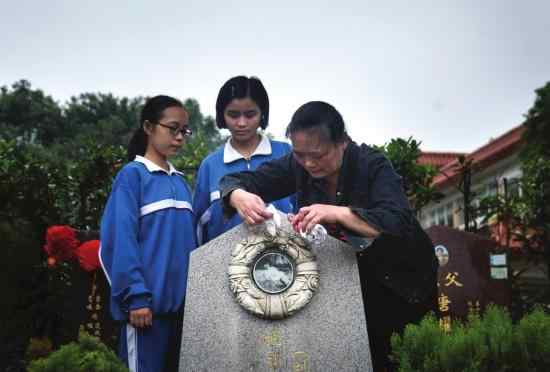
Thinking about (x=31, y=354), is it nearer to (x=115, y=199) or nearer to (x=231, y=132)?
(x=115, y=199)

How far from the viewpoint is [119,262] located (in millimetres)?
3338

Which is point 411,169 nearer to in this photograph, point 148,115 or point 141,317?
point 148,115

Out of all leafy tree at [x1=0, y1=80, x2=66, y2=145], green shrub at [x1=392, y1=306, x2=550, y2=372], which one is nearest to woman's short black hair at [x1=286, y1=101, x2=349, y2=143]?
green shrub at [x1=392, y1=306, x2=550, y2=372]

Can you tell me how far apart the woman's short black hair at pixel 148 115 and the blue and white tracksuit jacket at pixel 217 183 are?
1.29 ft

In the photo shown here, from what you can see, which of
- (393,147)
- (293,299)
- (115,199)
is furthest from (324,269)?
(393,147)

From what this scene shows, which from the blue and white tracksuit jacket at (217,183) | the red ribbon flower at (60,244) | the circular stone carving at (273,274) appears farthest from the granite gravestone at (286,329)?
the red ribbon flower at (60,244)

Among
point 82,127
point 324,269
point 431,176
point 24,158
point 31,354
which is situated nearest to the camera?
point 324,269

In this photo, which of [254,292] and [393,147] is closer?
[254,292]

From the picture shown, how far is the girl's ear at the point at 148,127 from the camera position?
13.0 ft

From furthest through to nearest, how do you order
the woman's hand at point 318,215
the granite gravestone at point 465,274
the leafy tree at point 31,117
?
1. the leafy tree at point 31,117
2. the granite gravestone at point 465,274
3. the woman's hand at point 318,215

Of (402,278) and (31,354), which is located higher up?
(402,278)

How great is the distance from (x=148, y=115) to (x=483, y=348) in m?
2.39

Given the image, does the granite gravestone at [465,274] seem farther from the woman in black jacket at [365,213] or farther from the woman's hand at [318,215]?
the woman's hand at [318,215]

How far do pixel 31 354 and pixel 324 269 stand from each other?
244cm
